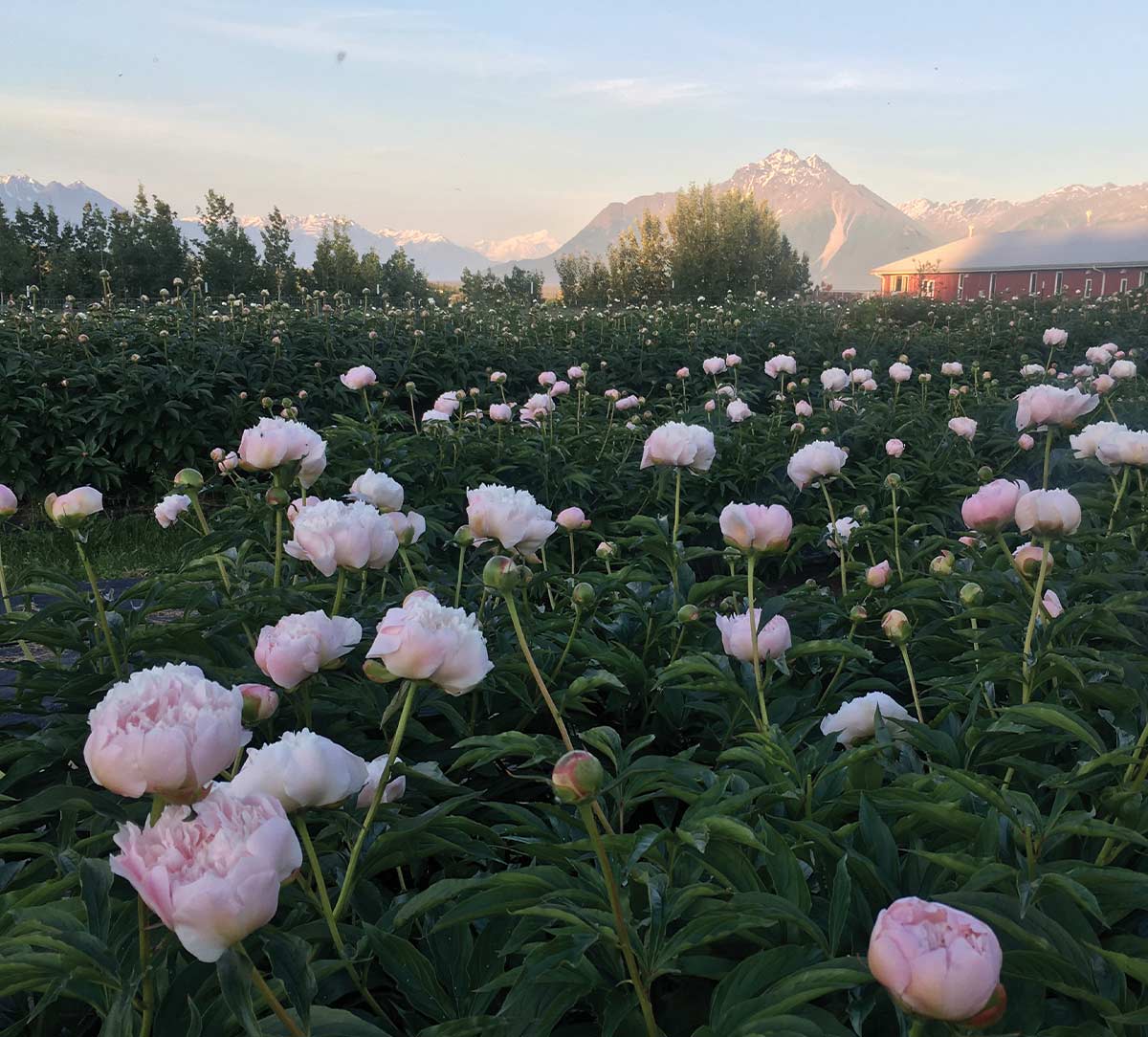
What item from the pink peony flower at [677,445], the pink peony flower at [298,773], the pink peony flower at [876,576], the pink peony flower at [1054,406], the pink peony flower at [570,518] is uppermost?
the pink peony flower at [1054,406]

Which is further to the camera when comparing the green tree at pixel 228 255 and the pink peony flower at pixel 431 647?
the green tree at pixel 228 255

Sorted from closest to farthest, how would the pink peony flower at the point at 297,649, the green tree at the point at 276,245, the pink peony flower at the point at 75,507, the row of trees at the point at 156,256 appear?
the pink peony flower at the point at 297,649 < the pink peony flower at the point at 75,507 < the row of trees at the point at 156,256 < the green tree at the point at 276,245

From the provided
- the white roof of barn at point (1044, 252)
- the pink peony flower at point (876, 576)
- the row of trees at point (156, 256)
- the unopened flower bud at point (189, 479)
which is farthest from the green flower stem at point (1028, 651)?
the white roof of barn at point (1044, 252)

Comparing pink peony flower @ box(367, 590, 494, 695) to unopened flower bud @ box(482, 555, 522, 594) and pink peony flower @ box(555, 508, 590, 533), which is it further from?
pink peony flower @ box(555, 508, 590, 533)

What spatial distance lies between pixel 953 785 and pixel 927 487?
11.5 feet

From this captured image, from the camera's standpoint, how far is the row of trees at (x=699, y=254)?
44.6 meters

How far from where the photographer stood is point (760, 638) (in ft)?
4.74

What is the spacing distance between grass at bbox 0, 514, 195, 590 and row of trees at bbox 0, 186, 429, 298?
27739 millimetres

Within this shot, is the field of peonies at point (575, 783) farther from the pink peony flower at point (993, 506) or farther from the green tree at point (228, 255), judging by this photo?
the green tree at point (228, 255)

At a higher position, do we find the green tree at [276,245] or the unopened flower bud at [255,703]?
the green tree at [276,245]

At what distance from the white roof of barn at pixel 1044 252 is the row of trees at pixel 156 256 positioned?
25.6m

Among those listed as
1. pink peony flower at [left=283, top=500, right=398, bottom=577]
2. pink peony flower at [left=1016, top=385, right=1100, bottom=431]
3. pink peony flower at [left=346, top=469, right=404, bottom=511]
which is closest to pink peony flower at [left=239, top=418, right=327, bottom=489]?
pink peony flower at [left=346, top=469, right=404, bottom=511]

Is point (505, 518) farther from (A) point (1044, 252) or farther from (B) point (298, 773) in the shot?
(A) point (1044, 252)

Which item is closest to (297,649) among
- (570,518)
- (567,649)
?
(567,649)
